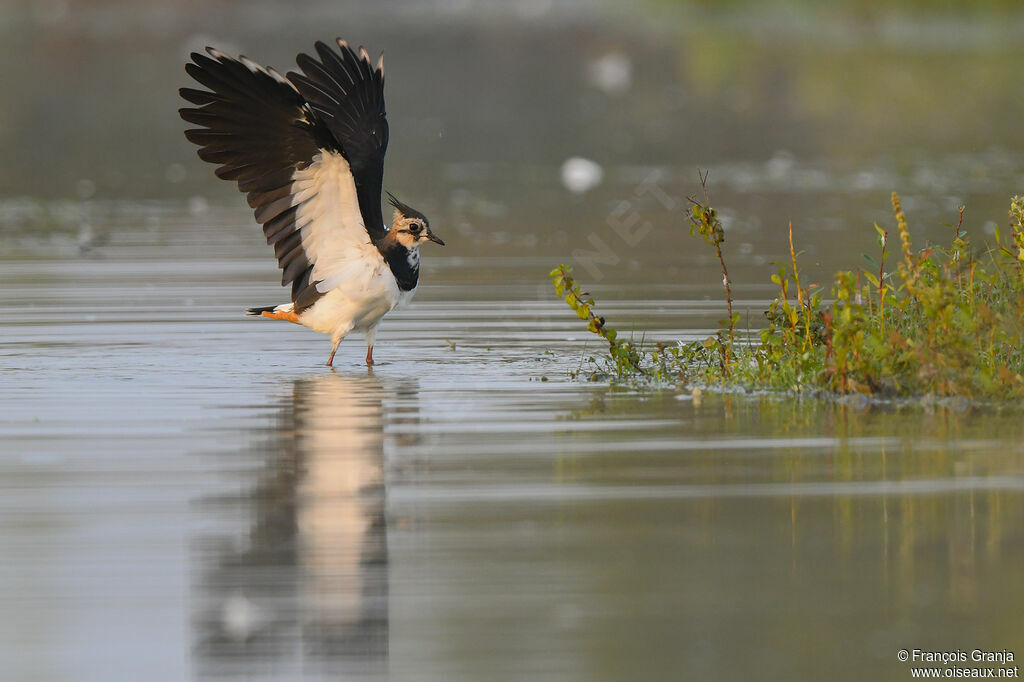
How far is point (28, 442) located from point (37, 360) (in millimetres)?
2852

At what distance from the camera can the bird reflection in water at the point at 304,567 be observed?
5137 mm

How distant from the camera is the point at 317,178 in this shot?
1056 centimetres

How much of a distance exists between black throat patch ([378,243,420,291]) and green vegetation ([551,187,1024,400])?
1388 millimetres

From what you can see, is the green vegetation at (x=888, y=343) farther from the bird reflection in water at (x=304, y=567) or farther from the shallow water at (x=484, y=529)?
the bird reflection in water at (x=304, y=567)

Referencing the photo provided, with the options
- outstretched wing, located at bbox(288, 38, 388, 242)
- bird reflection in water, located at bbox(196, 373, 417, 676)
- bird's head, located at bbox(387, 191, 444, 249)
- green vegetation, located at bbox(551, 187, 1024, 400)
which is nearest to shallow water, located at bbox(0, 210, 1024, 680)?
A: bird reflection in water, located at bbox(196, 373, 417, 676)

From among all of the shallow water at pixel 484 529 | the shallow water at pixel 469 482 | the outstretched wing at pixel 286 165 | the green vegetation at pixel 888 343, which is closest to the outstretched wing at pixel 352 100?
the outstretched wing at pixel 286 165

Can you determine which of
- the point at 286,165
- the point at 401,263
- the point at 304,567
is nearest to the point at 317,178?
the point at 286,165

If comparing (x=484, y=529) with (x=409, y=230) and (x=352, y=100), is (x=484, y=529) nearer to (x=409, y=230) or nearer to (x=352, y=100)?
(x=409, y=230)

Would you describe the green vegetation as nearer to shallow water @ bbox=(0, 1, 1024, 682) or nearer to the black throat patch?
shallow water @ bbox=(0, 1, 1024, 682)

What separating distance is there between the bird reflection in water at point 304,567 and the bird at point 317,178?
8.10 feet

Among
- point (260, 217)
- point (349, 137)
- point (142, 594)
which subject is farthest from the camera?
point (349, 137)

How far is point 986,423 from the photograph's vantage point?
326 inches

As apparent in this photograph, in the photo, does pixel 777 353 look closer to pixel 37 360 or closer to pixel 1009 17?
pixel 37 360

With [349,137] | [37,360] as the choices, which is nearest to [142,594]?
[37,360]
